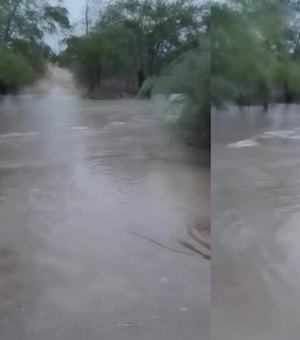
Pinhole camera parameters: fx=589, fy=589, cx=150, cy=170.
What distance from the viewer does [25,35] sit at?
203 centimetres

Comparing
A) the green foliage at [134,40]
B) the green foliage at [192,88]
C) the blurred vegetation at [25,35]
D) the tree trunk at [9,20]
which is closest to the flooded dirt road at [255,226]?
the green foliage at [192,88]

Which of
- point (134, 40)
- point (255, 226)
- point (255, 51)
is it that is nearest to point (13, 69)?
point (134, 40)

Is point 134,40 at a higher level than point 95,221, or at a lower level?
higher

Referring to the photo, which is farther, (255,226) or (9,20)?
(255,226)

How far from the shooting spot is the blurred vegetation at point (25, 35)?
6.62 feet

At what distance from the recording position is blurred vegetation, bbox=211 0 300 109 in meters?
2.08

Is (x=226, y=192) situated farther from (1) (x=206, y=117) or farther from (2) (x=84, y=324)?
(2) (x=84, y=324)

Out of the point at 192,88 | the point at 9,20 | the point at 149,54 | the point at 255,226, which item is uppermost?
the point at 9,20

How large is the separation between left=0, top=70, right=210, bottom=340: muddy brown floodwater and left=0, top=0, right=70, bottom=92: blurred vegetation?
0.08 m

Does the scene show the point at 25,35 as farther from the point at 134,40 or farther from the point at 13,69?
the point at 134,40

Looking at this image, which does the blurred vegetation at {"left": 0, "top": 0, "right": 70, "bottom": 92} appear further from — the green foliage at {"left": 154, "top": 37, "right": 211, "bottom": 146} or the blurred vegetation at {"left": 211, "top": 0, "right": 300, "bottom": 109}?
the blurred vegetation at {"left": 211, "top": 0, "right": 300, "bottom": 109}

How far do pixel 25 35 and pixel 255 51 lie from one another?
0.81m

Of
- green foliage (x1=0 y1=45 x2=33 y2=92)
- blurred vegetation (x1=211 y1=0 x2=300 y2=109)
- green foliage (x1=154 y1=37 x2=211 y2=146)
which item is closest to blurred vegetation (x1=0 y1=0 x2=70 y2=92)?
green foliage (x1=0 y1=45 x2=33 y2=92)

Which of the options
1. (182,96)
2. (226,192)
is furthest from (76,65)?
(226,192)
